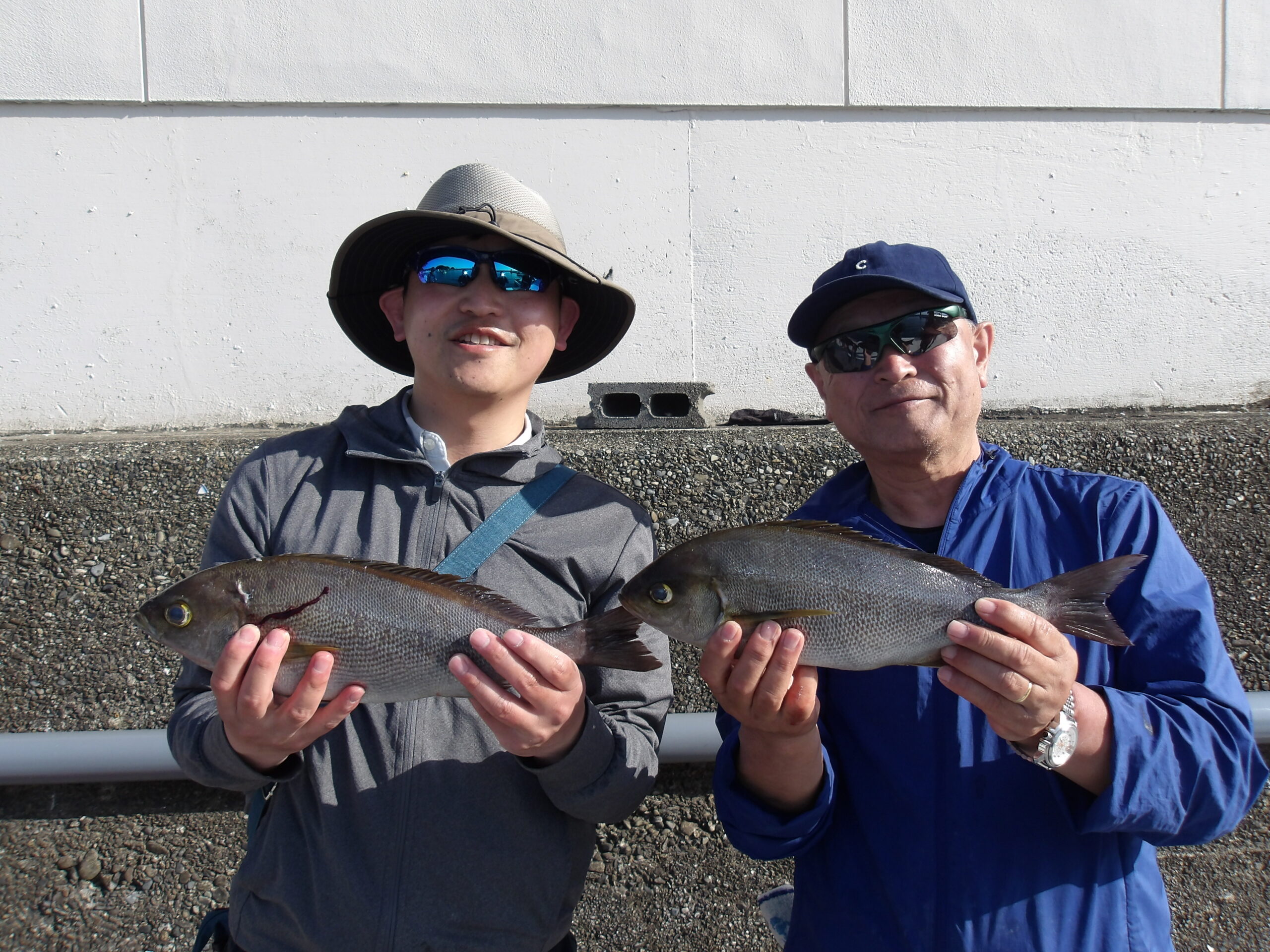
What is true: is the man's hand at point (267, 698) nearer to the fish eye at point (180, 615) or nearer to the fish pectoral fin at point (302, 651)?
the fish pectoral fin at point (302, 651)

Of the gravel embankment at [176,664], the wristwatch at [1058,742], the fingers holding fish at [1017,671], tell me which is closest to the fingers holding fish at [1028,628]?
the fingers holding fish at [1017,671]

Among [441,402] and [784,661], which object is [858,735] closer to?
[784,661]

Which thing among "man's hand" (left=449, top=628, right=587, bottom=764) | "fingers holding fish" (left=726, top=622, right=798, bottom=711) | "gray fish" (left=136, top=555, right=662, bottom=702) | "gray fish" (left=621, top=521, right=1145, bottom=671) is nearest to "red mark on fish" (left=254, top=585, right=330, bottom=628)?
"gray fish" (left=136, top=555, right=662, bottom=702)

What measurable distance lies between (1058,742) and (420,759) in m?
1.47

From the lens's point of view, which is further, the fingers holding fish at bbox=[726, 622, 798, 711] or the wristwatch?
the fingers holding fish at bbox=[726, 622, 798, 711]

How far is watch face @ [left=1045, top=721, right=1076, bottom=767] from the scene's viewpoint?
179 cm

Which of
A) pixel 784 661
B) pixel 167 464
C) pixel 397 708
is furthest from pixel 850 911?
pixel 167 464

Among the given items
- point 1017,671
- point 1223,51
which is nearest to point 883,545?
point 1017,671

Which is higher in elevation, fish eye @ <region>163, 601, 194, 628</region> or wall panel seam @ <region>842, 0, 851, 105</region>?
wall panel seam @ <region>842, 0, 851, 105</region>

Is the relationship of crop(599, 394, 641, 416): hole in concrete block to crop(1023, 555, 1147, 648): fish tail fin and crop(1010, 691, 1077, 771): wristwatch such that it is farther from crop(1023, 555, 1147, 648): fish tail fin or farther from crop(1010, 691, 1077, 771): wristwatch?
crop(1010, 691, 1077, 771): wristwatch

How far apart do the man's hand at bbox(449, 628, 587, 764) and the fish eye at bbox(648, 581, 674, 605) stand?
28 cm

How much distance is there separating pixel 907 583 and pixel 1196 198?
168 inches

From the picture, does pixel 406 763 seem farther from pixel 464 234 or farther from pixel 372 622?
pixel 464 234

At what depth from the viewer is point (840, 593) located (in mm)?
2006
